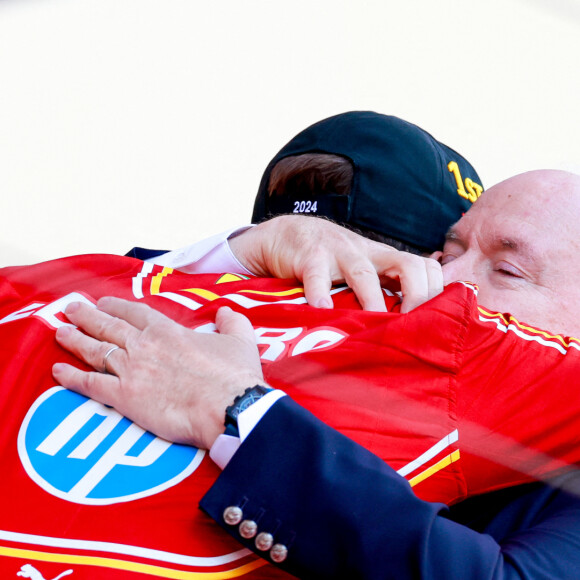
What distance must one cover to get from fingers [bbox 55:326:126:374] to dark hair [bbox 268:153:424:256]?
2.05ft

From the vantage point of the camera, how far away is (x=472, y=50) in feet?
7.39

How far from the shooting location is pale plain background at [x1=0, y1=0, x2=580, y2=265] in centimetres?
192

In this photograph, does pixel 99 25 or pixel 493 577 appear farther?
pixel 99 25

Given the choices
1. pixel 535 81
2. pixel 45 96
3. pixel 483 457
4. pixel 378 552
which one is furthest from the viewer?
pixel 535 81

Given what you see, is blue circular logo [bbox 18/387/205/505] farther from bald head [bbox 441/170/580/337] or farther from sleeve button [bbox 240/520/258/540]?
bald head [bbox 441/170/580/337]

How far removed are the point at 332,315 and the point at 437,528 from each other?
1.16ft

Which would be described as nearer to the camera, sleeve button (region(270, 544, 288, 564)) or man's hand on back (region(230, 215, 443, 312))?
sleeve button (region(270, 544, 288, 564))

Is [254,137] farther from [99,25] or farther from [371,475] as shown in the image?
[371,475]

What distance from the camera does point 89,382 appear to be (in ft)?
2.81

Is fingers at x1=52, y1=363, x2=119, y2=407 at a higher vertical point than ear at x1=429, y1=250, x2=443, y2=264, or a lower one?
lower

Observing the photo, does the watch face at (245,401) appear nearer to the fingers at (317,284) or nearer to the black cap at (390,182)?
the fingers at (317,284)

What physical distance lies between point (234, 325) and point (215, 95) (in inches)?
68.4

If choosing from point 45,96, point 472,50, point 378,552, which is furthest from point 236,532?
point 472,50

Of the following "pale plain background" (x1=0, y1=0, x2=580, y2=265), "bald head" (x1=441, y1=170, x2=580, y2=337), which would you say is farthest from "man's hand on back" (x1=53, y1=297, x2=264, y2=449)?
"pale plain background" (x1=0, y1=0, x2=580, y2=265)
